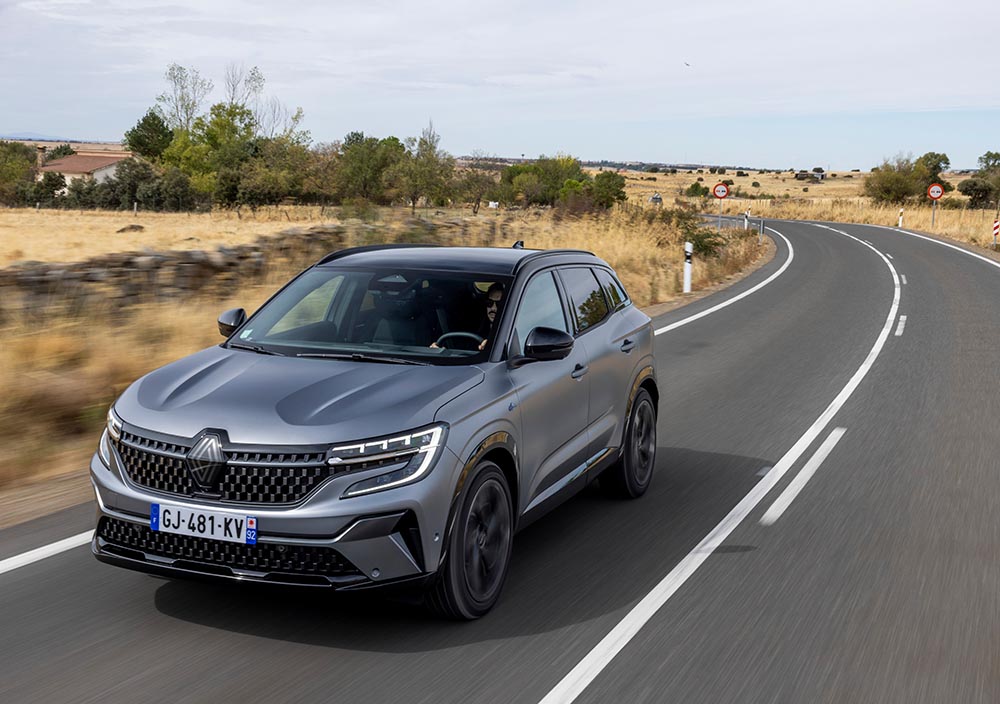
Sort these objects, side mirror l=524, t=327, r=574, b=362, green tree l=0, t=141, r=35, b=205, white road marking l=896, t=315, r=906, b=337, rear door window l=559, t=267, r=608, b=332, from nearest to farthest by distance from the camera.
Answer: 1. side mirror l=524, t=327, r=574, b=362
2. rear door window l=559, t=267, r=608, b=332
3. white road marking l=896, t=315, r=906, b=337
4. green tree l=0, t=141, r=35, b=205

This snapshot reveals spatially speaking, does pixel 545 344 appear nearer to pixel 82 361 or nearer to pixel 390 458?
pixel 390 458

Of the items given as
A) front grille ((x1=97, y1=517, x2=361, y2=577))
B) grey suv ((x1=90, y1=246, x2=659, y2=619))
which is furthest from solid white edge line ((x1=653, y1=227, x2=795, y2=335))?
front grille ((x1=97, y1=517, x2=361, y2=577))

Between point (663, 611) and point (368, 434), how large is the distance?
1806 mm

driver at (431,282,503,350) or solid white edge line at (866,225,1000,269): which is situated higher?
driver at (431,282,503,350)

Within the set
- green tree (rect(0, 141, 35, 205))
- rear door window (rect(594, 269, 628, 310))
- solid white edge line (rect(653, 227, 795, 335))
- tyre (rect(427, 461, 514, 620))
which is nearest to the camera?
tyre (rect(427, 461, 514, 620))

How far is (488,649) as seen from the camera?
4434 millimetres

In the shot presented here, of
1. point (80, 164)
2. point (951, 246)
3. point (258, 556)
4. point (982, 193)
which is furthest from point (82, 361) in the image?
point (80, 164)

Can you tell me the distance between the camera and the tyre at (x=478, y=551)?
4453mm

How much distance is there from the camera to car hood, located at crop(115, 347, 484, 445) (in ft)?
13.7

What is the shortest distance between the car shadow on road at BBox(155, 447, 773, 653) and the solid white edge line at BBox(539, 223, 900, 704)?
2.5 inches

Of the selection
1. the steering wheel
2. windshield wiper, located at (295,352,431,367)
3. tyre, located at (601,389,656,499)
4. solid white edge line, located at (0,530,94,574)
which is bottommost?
solid white edge line, located at (0,530,94,574)

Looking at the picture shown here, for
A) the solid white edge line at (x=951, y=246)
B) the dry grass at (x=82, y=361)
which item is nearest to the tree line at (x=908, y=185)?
the solid white edge line at (x=951, y=246)

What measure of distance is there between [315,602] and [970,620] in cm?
311

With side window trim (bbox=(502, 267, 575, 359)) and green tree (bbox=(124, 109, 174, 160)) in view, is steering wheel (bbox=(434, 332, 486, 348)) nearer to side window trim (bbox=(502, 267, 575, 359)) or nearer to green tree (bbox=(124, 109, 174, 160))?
side window trim (bbox=(502, 267, 575, 359))
